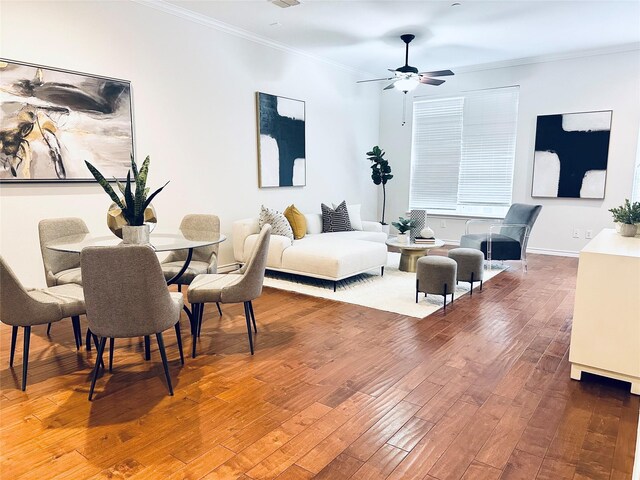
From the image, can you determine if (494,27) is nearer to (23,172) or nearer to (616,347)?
(616,347)

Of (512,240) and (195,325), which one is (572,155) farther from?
(195,325)

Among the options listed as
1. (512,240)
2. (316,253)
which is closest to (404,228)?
(316,253)

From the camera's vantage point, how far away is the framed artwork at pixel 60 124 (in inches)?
139

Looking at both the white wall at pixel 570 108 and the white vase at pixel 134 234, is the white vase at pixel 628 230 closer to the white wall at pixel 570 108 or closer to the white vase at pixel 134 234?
the white vase at pixel 134 234

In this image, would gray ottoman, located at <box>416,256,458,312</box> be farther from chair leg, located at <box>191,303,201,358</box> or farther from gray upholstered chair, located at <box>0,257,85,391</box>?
gray upholstered chair, located at <box>0,257,85,391</box>

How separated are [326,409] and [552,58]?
21.0ft

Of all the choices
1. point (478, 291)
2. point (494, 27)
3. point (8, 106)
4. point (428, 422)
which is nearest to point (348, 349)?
point (428, 422)

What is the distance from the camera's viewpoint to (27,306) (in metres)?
2.39

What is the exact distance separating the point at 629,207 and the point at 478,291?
185 centimetres

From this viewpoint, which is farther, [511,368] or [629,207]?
[629,207]

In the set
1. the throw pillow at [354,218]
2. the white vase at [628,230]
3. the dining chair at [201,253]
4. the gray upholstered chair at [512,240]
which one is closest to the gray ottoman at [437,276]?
the white vase at [628,230]

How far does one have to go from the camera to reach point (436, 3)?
4.39 metres

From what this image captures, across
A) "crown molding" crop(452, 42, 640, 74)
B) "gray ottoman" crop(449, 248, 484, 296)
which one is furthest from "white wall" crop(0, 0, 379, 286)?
"gray ottoman" crop(449, 248, 484, 296)

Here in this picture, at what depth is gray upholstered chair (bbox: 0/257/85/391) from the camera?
2322mm
